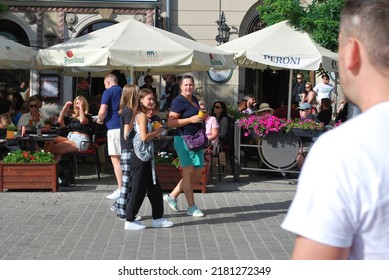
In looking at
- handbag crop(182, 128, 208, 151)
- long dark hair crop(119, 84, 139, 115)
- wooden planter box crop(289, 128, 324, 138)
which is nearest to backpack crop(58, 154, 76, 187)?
long dark hair crop(119, 84, 139, 115)

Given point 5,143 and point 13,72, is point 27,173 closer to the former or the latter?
point 5,143

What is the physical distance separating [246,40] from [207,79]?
6042 mm

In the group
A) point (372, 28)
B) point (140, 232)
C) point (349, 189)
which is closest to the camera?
point (349, 189)

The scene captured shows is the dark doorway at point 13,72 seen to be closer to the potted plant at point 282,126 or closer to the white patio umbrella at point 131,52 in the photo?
the white patio umbrella at point 131,52

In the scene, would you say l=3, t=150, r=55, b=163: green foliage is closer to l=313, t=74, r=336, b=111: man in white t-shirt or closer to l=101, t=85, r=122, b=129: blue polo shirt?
l=101, t=85, r=122, b=129: blue polo shirt

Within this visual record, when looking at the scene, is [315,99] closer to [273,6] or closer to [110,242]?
[273,6]

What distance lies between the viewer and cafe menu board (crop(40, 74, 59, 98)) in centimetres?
1850

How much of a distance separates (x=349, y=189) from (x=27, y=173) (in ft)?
27.9

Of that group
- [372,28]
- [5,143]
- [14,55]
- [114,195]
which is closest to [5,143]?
[5,143]

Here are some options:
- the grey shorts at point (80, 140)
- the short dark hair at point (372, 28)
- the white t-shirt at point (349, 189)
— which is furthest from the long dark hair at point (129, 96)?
the white t-shirt at point (349, 189)

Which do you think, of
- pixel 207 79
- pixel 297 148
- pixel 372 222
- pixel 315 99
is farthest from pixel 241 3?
pixel 372 222

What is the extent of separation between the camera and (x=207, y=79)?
1880cm

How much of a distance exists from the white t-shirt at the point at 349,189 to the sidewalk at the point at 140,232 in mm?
4604

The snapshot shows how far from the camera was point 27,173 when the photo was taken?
31.8ft
